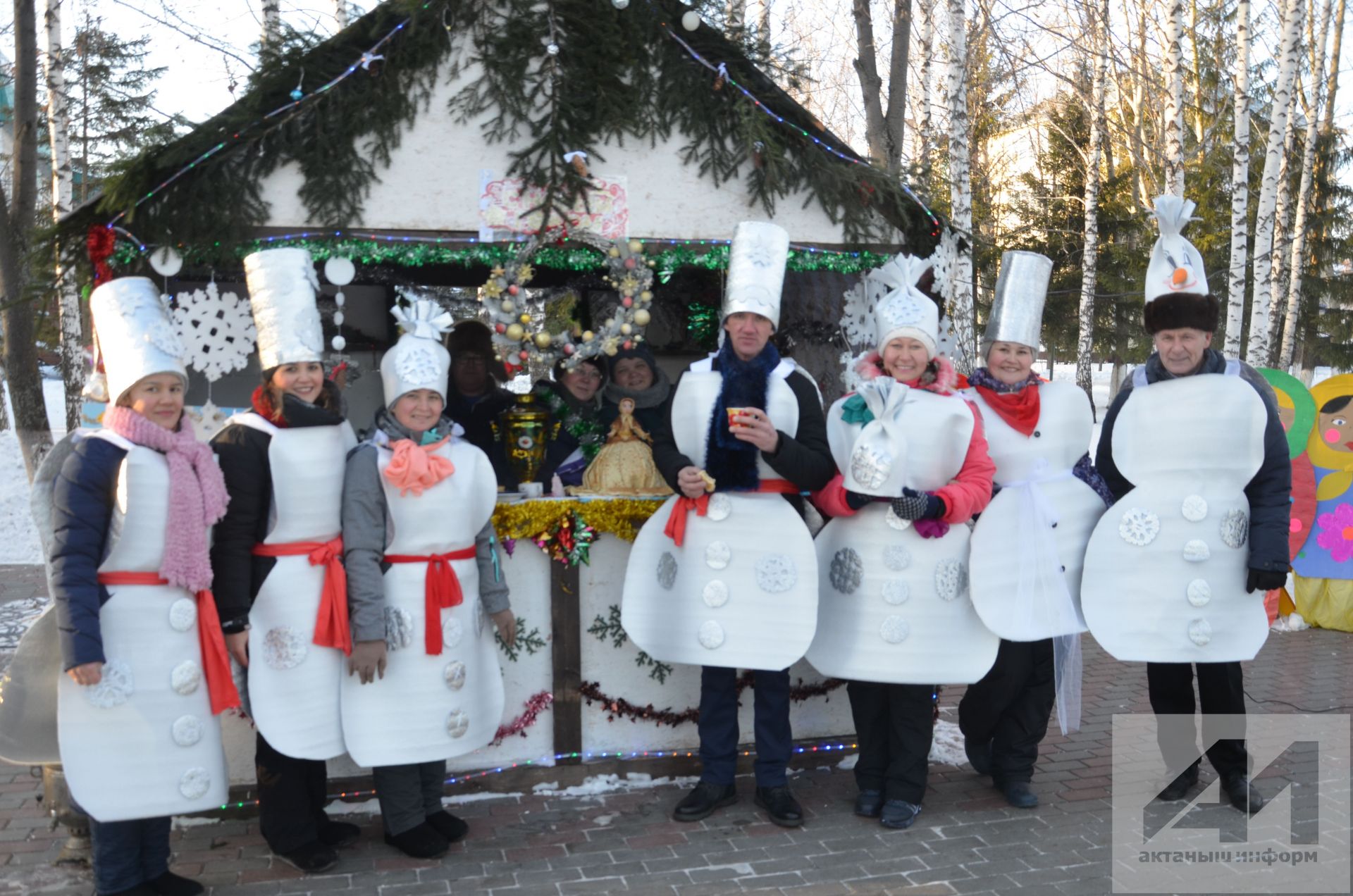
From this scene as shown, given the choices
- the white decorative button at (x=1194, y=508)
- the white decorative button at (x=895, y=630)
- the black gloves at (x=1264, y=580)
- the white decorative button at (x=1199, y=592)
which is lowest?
the white decorative button at (x=895, y=630)

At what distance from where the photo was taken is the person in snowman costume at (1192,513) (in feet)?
14.5

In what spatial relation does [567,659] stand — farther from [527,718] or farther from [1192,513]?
[1192,513]

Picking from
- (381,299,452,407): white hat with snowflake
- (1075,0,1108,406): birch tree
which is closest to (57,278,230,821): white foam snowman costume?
(381,299,452,407): white hat with snowflake

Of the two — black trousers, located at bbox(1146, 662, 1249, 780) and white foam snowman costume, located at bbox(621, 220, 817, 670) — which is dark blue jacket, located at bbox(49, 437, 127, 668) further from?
black trousers, located at bbox(1146, 662, 1249, 780)

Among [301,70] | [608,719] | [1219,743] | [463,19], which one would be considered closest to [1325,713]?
[1219,743]

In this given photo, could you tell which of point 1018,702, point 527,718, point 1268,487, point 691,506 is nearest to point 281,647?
point 527,718

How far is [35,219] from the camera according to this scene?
9.05 m

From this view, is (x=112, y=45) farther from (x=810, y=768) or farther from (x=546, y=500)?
(x=810, y=768)

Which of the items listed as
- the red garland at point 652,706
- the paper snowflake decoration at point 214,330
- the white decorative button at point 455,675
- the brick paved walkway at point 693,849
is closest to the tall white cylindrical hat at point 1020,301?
the red garland at point 652,706

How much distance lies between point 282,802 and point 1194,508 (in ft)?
12.0

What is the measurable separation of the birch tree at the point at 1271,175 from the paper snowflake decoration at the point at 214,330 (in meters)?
11.1

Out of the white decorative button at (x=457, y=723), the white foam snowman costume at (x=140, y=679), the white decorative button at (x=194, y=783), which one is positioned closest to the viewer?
the white foam snowman costume at (x=140, y=679)

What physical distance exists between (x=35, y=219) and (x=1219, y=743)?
9.24m

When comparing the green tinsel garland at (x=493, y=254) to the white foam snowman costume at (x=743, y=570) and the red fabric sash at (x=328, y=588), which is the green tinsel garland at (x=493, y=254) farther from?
the red fabric sash at (x=328, y=588)
